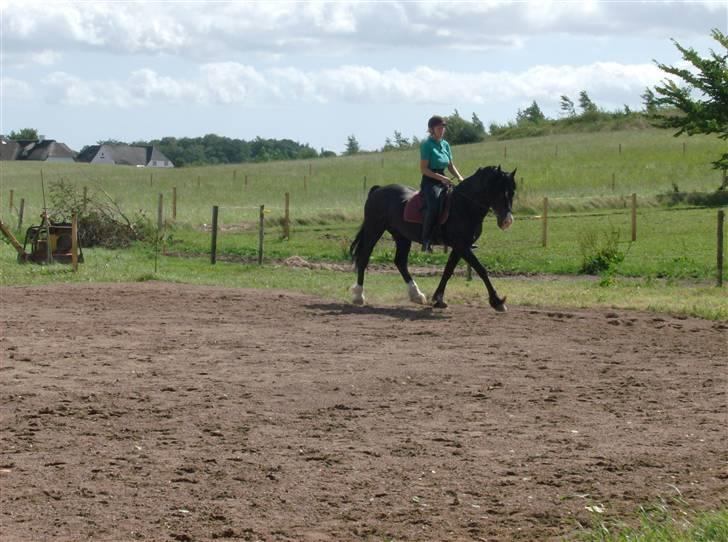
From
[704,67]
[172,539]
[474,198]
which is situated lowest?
[172,539]

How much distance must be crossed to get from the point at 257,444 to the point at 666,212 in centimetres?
3111

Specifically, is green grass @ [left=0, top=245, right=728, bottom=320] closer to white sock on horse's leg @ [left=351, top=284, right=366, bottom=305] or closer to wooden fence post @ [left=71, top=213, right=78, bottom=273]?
wooden fence post @ [left=71, top=213, right=78, bottom=273]

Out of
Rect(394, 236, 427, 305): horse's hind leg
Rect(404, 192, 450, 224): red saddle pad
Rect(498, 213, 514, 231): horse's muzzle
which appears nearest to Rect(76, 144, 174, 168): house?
Rect(394, 236, 427, 305): horse's hind leg

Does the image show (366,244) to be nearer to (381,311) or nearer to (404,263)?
(404,263)

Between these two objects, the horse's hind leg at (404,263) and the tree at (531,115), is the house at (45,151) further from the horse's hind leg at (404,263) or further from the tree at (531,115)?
the horse's hind leg at (404,263)

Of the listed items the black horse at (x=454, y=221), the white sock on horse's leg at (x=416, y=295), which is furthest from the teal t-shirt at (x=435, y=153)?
the white sock on horse's leg at (x=416, y=295)

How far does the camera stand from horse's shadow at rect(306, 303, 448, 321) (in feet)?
53.5

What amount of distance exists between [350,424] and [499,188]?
7.49m

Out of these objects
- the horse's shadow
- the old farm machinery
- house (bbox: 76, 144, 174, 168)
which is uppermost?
house (bbox: 76, 144, 174, 168)

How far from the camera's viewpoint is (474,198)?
16.9 meters

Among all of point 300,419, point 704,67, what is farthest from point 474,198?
point 704,67

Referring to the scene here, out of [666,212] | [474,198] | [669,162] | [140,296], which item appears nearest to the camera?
[474,198]

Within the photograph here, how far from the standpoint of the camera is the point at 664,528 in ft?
21.9

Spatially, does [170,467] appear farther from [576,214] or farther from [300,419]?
[576,214]
